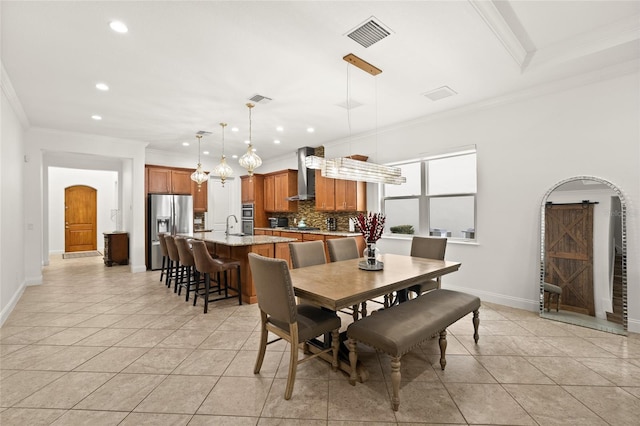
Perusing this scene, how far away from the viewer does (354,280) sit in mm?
2445

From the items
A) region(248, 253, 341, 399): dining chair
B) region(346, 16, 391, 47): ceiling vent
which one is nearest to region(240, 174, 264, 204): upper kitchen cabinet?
region(346, 16, 391, 47): ceiling vent

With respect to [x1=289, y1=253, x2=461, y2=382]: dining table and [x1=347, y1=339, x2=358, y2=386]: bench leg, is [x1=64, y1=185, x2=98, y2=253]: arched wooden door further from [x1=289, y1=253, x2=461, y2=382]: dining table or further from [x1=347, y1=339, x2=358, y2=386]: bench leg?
[x1=347, y1=339, x2=358, y2=386]: bench leg

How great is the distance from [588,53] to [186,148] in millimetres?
7096

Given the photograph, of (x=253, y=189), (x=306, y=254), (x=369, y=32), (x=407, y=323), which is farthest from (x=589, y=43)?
(x=253, y=189)

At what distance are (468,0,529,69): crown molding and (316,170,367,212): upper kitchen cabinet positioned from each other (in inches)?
122

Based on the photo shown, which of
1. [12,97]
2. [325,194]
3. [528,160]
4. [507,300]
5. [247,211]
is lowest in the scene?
[507,300]

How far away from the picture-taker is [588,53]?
289 cm

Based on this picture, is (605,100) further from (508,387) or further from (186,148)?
(186,148)

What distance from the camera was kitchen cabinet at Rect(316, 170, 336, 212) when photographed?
19.9 ft

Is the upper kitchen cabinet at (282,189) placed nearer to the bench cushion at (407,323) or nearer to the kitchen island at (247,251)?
the kitchen island at (247,251)

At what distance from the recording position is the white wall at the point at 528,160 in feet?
10.3

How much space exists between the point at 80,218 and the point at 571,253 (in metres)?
12.4

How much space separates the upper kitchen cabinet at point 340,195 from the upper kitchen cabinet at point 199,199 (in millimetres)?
3302

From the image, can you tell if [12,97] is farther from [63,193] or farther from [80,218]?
[80,218]
